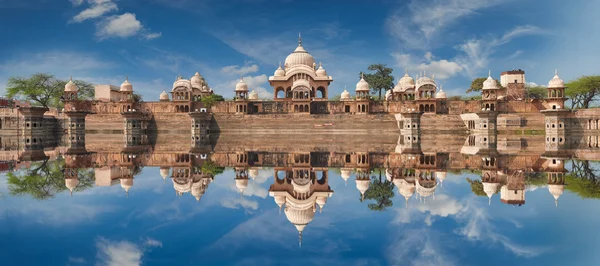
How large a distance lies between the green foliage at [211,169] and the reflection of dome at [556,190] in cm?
757

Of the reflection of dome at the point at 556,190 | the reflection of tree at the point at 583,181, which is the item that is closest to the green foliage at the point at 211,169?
the reflection of dome at the point at 556,190

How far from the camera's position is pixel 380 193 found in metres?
8.40

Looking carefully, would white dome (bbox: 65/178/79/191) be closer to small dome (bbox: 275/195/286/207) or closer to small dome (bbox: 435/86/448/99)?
small dome (bbox: 275/195/286/207)

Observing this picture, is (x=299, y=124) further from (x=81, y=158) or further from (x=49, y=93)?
(x=49, y=93)

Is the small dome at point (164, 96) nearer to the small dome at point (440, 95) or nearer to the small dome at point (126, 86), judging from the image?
the small dome at point (126, 86)

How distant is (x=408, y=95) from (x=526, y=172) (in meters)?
32.0

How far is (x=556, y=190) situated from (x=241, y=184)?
634cm

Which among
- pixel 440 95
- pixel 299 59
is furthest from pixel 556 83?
pixel 299 59

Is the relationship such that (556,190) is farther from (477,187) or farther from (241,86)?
(241,86)

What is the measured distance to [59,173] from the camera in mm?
10945

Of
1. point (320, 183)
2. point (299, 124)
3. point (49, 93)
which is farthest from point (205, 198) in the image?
point (49, 93)

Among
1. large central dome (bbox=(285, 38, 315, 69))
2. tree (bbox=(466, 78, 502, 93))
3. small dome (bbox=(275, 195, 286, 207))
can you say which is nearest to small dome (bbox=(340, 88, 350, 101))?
large central dome (bbox=(285, 38, 315, 69))

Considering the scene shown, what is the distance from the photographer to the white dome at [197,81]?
149ft

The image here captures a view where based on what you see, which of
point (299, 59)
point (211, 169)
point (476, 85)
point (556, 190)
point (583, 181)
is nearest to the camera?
point (556, 190)
